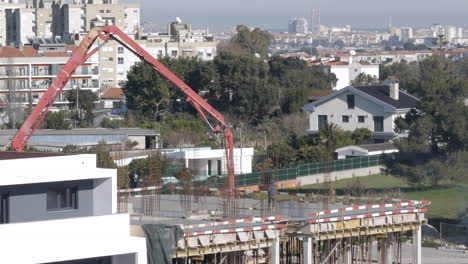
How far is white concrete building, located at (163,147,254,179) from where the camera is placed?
4462 centimetres

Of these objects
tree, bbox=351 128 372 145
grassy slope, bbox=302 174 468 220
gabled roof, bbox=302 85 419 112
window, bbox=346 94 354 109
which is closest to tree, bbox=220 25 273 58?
gabled roof, bbox=302 85 419 112

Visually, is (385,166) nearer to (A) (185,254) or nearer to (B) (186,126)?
(B) (186,126)

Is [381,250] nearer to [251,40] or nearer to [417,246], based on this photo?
[417,246]

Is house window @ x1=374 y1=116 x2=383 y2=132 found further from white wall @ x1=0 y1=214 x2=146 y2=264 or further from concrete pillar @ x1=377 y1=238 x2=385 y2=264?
white wall @ x1=0 y1=214 x2=146 y2=264

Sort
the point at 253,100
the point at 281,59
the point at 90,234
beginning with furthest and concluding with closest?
the point at 281,59 → the point at 253,100 → the point at 90,234

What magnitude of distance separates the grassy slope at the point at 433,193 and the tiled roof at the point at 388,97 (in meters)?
8.90

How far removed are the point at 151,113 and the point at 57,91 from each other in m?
32.5

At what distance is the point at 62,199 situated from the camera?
1977cm

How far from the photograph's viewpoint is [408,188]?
1772 inches

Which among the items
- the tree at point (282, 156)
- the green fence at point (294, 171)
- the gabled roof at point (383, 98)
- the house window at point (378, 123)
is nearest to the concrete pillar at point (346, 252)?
the green fence at point (294, 171)

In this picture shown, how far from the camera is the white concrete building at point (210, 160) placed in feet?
146

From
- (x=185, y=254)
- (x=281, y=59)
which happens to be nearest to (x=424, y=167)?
(x=185, y=254)

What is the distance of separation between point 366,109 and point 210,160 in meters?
13.6

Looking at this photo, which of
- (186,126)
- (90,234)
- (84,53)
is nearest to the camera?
(90,234)
